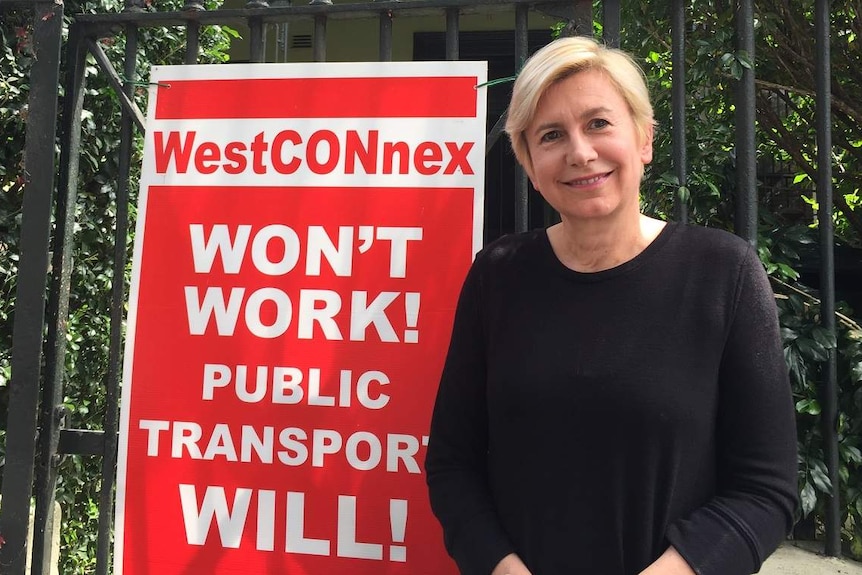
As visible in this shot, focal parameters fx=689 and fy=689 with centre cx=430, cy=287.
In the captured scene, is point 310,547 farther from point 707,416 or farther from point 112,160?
point 112,160

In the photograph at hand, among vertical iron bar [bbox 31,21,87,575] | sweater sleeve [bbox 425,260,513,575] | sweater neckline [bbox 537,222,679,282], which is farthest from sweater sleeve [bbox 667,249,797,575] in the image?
vertical iron bar [bbox 31,21,87,575]

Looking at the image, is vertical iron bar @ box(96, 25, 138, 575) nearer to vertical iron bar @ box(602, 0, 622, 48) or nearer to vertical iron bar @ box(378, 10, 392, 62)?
vertical iron bar @ box(378, 10, 392, 62)

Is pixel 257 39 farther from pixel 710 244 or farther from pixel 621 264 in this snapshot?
pixel 710 244

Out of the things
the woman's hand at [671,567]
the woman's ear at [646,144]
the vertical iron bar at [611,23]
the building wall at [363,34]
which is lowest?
the woman's hand at [671,567]

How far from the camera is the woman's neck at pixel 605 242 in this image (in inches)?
52.6

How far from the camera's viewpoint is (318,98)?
77.7 inches

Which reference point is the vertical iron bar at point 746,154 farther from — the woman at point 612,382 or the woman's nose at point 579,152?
the woman's nose at point 579,152

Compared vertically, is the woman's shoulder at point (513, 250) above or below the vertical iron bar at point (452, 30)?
below

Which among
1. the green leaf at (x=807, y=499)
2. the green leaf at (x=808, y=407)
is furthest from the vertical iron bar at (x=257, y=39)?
the green leaf at (x=807, y=499)

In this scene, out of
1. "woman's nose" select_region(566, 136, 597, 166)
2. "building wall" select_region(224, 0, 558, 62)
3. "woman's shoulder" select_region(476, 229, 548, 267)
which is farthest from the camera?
"building wall" select_region(224, 0, 558, 62)

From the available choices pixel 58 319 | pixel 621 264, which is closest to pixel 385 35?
pixel 621 264

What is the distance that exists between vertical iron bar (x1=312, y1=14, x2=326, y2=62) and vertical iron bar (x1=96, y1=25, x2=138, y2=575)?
572 mm

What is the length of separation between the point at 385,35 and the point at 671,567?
1.56 m

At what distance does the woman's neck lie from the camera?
1336 mm
